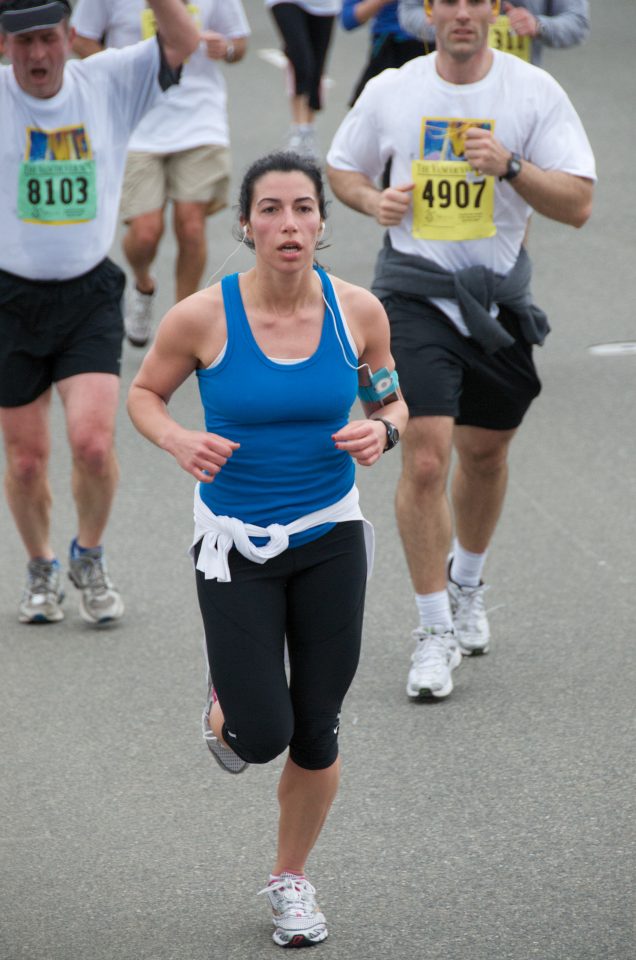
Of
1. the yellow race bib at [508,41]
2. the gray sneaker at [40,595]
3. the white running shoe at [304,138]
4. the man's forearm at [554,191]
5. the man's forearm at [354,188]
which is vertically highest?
the man's forearm at [554,191]

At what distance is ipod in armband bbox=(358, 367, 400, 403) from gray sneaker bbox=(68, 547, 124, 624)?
7.43 feet

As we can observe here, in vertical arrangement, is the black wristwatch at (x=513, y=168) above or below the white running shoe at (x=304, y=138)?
above

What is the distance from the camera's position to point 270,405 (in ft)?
12.6

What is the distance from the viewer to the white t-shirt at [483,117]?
5.45 m

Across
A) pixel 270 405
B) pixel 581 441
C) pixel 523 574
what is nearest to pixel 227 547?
pixel 270 405

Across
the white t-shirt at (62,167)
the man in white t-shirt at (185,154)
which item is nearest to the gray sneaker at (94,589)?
the white t-shirt at (62,167)

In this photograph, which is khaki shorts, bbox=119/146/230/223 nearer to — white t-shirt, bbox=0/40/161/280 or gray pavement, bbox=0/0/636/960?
gray pavement, bbox=0/0/636/960

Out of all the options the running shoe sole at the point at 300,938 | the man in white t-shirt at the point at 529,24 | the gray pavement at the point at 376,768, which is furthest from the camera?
the man in white t-shirt at the point at 529,24

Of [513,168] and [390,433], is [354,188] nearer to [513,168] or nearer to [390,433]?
[513,168]

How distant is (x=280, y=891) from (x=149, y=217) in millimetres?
5571

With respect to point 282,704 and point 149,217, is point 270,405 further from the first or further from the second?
point 149,217

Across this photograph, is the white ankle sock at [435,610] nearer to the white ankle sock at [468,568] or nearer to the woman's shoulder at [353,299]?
the white ankle sock at [468,568]

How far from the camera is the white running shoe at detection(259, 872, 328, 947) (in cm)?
397

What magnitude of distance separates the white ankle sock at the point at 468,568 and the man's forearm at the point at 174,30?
2067 millimetres
